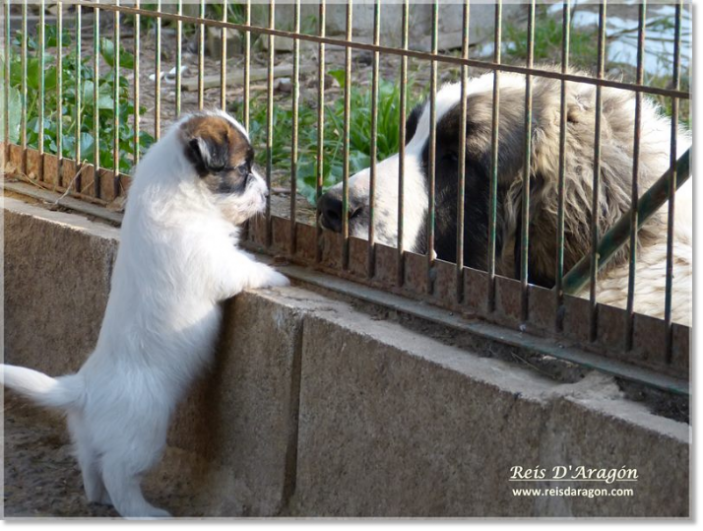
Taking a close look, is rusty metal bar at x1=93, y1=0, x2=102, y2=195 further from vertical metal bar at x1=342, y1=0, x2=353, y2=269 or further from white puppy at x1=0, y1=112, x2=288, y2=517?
vertical metal bar at x1=342, y1=0, x2=353, y2=269

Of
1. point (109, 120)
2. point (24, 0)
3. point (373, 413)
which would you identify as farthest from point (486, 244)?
point (109, 120)

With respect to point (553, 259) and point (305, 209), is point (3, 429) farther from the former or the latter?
point (553, 259)

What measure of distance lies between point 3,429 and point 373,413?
6.83 ft

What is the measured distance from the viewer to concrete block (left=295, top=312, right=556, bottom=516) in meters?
3.21

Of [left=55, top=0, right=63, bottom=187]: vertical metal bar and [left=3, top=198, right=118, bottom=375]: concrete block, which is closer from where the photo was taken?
[left=3, top=198, right=118, bottom=375]: concrete block

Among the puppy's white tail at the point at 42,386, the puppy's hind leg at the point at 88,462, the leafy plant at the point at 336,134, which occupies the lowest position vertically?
the puppy's hind leg at the point at 88,462

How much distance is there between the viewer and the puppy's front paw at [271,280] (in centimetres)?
407

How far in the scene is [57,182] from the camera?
5418mm

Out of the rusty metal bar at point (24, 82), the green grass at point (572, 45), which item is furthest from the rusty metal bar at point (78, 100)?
the green grass at point (572, 45)

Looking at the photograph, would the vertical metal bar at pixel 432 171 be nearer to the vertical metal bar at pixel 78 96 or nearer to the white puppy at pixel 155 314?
the white puppy at pixel 155 314

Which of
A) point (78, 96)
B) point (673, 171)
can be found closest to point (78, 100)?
point (78, 96)

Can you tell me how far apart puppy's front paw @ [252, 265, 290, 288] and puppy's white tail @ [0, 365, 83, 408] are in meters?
0.74

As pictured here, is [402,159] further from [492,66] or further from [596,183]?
[596,183]

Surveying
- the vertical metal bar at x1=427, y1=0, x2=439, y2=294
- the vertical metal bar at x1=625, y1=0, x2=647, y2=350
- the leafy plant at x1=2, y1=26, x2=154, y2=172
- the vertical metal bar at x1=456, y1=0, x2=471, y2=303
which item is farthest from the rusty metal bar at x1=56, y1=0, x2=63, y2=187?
the vertical metal bar at x1=625, y1=0, x2=647, y2=350
